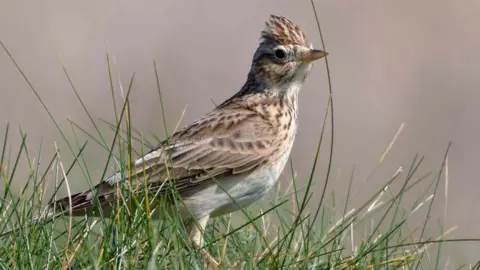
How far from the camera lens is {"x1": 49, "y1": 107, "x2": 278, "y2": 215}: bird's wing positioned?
6.47m

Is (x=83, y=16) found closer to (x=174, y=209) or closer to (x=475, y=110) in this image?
(x=475, y=110)

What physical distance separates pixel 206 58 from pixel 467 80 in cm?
354

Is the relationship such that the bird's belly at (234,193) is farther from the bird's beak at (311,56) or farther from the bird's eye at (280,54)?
the bird's eye at (280,54)

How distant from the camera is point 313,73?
638 inches

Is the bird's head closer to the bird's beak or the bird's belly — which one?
the bird's beak

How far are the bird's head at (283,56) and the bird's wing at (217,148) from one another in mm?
271

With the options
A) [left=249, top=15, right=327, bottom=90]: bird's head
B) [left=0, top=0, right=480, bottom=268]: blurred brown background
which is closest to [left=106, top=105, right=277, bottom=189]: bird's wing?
[left=249, top=15, right=327, bottom=90]: bird's head

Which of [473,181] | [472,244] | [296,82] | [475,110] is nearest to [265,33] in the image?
[296,82]

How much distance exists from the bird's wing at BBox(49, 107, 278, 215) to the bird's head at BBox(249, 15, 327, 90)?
271 mm

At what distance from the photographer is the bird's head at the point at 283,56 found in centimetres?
713

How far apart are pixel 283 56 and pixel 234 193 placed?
1132mm

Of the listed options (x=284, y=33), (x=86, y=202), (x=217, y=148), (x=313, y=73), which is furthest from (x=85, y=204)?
(x=313, y=73)

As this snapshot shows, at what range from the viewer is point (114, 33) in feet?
56.3

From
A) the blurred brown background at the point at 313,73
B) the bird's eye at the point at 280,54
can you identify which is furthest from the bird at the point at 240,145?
the blurred brown background at the point at 313,73
